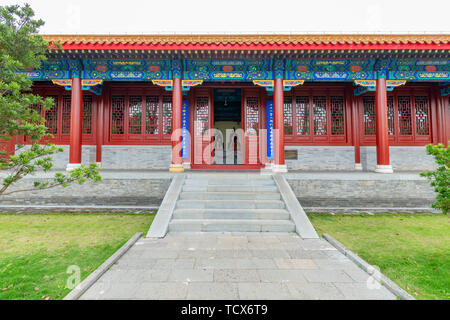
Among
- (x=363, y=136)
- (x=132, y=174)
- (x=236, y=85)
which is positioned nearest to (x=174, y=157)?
(x=132, y=174)

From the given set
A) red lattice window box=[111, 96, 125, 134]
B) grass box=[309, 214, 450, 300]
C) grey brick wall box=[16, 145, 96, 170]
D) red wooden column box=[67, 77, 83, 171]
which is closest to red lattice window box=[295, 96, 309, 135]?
grass box=[309, 214, 450, 300]

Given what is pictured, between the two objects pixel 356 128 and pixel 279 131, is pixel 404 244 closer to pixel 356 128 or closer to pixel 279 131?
pixel 279 131

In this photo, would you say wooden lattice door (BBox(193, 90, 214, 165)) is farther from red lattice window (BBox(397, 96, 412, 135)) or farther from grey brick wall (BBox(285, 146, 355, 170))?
red lattice window (BBox(397, 96, 412, 135))

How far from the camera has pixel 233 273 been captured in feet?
8.64

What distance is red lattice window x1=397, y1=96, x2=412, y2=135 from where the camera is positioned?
28.6 ft

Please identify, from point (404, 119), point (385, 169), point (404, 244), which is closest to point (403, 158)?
point (404, 119)

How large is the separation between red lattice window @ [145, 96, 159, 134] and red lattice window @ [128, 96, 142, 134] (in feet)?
0.89

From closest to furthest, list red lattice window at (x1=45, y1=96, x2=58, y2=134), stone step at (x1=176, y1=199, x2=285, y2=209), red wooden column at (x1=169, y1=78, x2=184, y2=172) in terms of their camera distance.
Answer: stone step at (x1=176, y1=199, x2=285, y2=209), red wooden column at (x1=169, y1=78, x2=184, y2=172), red lattice window at (x1=45, y1=96, x2=58, y2=134)

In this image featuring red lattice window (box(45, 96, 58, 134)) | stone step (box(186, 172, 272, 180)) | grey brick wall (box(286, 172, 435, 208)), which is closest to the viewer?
stone step (box(186, 172, 272, 180))

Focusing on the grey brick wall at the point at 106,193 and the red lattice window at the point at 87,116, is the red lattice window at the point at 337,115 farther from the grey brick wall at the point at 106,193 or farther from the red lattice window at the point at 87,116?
the red lattice window at the point at 87,116

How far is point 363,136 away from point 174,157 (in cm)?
702

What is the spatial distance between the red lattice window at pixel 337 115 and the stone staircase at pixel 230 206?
4399 mm

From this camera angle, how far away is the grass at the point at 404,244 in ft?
8.43

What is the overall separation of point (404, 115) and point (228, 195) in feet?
26.4
